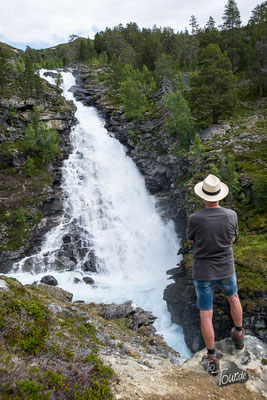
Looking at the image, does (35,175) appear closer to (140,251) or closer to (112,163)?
(112,163)

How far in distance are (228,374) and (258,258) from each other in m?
12.1

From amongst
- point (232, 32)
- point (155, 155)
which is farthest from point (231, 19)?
point (155, 155)

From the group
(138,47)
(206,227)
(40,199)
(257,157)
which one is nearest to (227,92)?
(257,157)

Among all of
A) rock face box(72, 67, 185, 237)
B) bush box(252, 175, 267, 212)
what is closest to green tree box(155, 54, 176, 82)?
rock face box(72, 67, 185, 237)

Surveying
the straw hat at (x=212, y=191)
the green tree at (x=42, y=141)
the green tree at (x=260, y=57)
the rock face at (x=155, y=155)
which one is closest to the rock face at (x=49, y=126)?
the green tree at (x=42, y=141)

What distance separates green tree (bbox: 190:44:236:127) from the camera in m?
31.1

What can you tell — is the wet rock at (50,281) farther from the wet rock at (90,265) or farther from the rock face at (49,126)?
the rock face at (49,126)

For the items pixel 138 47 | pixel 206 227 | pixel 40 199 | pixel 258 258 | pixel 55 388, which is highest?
pixel 138 47

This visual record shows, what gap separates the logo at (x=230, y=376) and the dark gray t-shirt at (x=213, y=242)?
6.31 feet

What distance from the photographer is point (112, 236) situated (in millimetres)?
29016

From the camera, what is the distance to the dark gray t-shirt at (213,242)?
448 cm

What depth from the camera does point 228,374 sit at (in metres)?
4.57

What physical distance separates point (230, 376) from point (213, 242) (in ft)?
8.75

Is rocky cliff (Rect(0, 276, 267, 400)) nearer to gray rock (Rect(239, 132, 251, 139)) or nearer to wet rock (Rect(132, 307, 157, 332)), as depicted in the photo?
wet rock (Rect(132, 307, 157, 332))
